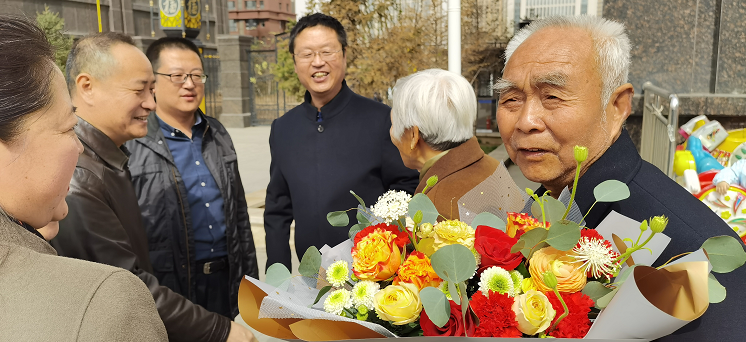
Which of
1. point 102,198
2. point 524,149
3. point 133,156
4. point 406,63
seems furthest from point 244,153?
point 524,149

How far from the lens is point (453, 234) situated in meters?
1.13

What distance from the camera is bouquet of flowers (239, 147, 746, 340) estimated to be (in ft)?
3.12

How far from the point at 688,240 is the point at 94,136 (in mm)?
2267

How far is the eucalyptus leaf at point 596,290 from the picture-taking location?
104 cm

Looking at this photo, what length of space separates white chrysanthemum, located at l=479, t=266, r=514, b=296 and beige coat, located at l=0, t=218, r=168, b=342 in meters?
0.66

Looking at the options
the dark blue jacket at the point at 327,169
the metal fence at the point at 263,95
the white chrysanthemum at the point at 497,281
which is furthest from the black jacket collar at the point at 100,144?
the metal fence at the point at 263,95

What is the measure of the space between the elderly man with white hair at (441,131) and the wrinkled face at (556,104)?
0.69 meters

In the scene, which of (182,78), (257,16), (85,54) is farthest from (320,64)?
(257,16)

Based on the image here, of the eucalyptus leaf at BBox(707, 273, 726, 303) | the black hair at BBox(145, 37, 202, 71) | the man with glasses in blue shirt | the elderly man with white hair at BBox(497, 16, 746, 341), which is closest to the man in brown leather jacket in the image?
the man with glasses in blue shirt

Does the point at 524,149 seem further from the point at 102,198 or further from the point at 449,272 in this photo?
the point at 102,198

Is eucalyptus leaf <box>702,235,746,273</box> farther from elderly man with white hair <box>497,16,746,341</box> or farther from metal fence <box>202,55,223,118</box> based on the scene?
metal fence <box>202,55,223,118</box>

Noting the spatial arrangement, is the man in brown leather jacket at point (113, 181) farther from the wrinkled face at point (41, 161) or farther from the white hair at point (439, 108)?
the white hair at point (439, 108)

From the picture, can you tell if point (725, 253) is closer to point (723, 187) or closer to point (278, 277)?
point (278, 277)

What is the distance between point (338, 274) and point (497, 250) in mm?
353
